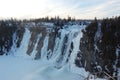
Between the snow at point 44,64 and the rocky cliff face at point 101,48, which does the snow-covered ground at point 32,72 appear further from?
the rocky cliff face at point 101,48

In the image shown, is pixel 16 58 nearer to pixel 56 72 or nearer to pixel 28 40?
pixel 28 40

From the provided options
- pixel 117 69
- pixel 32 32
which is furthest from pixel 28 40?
pixel 117 69

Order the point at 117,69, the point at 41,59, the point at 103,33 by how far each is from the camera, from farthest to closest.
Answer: the point at 41,59, the point at 103,33, the point at 117,69

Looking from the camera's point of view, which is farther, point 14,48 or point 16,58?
point 14,48

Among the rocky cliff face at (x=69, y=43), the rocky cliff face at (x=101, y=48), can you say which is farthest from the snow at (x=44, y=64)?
the rocky cliff face at (x=101, y=48)

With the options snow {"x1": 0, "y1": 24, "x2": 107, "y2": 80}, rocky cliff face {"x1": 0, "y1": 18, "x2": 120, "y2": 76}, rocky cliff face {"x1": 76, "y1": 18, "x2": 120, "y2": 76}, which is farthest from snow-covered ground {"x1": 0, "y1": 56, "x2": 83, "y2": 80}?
rocky cliff face {"x1": 76, "y1": 18, "x2": 120, "y2": 76}

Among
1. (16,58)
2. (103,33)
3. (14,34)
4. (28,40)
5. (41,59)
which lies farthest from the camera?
(14,34)
